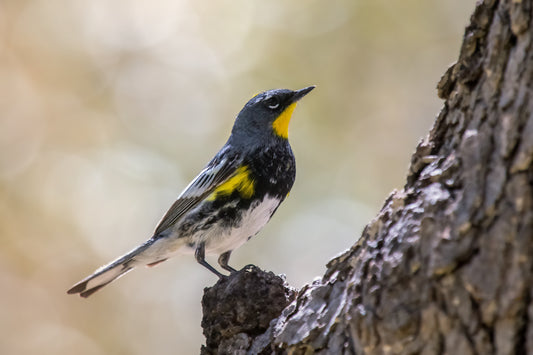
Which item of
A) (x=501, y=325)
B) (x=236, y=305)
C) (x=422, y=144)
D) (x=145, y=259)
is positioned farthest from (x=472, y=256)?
(x=145, y=259)

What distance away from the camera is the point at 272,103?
5102mm

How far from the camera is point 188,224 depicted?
14.7 feet

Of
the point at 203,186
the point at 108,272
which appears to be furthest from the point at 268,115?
the point at 108,272

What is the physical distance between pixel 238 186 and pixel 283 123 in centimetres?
89

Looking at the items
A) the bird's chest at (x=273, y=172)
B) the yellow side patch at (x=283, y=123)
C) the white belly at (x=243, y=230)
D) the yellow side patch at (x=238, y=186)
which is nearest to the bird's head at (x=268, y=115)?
the yellow side patch at (x=283, y=123)

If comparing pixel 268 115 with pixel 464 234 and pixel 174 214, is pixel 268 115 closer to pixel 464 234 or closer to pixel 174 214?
pixel 174 214

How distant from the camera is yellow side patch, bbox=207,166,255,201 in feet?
14.1

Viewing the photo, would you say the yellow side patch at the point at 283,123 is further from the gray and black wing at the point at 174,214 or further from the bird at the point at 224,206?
the gray and black wing at the point at 174,214

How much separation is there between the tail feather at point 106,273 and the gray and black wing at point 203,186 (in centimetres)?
26

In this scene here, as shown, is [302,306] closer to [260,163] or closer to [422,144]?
[422,144]

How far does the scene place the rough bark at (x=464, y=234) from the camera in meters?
1.89

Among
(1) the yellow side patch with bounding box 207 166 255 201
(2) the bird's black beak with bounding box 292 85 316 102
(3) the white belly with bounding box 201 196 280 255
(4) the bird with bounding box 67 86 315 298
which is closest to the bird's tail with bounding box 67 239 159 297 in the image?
(4) the bird with bounding box 67 86 315 298

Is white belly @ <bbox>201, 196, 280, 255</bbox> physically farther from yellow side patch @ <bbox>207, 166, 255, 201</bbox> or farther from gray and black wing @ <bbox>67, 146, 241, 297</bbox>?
gray and black wing @ <bbox>67, 146, 241, 297</bbox>

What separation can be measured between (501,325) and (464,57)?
40.2 inches
